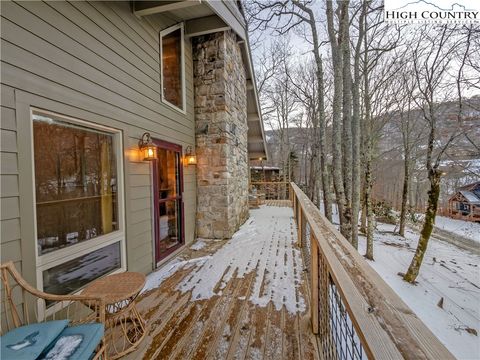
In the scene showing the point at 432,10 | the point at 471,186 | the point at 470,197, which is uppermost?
the point at 432,10

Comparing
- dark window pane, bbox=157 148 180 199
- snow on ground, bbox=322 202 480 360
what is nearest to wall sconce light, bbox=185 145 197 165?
dark window pane, bbox=157 148 180 199

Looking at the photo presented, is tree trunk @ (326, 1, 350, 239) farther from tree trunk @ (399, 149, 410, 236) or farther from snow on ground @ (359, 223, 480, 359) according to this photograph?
tree trunk @ (399, 149, 410, 236)

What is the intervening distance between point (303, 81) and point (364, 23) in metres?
5.51

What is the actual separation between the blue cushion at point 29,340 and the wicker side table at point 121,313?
35 centimetres

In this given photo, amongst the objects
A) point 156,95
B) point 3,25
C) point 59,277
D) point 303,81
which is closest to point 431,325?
point 59,277

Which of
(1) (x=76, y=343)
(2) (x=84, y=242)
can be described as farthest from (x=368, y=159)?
(1) (x=76, y=343)

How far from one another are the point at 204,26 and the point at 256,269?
4629 mm

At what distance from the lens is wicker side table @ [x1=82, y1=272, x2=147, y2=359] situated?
1764mm

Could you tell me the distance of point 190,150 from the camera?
4605 millimetres

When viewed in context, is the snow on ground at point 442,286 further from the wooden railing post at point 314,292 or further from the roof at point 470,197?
the roof at point 470,197

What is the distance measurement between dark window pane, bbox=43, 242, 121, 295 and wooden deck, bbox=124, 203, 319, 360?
55 cm

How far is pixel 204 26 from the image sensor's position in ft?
15.2

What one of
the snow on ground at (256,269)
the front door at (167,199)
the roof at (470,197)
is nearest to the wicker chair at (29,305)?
the snow on ground at (256,269)

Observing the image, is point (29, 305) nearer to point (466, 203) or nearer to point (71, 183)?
point (71, 183)
